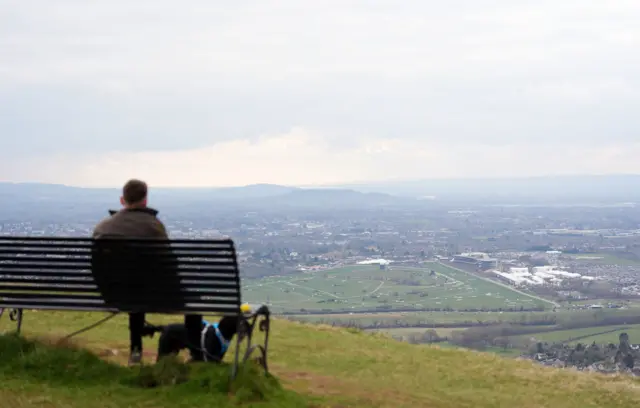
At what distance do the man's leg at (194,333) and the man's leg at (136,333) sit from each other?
0.56 meters

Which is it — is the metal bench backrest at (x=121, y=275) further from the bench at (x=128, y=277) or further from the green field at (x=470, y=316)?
the green field at (x=470, y=316)

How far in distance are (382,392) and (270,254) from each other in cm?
5250

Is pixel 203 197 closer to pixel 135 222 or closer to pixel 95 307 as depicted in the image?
pixel 135 222

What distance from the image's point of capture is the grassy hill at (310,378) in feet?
18.2

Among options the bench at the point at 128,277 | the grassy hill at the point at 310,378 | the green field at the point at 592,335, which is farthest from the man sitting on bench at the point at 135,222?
the green field at the point at 592,335

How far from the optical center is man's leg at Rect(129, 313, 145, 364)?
6727 mm

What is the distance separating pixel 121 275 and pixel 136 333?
825mm

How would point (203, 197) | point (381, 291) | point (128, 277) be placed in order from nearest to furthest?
point (128, 277), point (381, 291), point (203, 197)

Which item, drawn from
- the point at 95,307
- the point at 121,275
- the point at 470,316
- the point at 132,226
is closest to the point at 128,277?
the point at 121,275

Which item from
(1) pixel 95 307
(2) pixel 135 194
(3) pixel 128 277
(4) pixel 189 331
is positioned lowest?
(4) pixel 189 331

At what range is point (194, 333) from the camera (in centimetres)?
649

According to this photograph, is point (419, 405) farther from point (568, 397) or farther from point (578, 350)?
point (578, 350)

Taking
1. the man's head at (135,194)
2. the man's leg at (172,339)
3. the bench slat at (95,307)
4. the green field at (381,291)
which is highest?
the man's head at (135,194)

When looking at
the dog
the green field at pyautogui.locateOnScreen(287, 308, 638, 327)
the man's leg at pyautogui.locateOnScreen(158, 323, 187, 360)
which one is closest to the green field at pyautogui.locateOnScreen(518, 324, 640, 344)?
the green field at pyautogui.locateOnScreen(287, 308, 638, 327)
